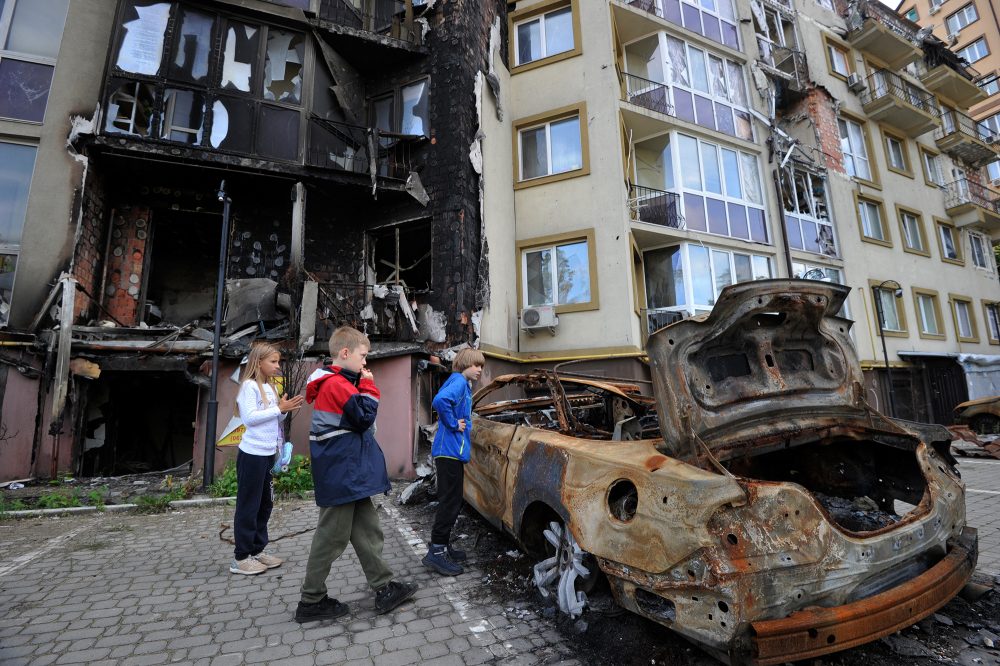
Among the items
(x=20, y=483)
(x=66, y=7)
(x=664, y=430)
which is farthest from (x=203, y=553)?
(x=66, y=7)

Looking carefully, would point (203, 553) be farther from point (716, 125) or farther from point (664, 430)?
point (716, 125)

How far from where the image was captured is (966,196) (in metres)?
18.5

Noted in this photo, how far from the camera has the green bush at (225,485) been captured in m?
6.20

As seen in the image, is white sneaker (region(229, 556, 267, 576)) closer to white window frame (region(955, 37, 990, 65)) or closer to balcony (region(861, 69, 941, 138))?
balcony (region(861, 69, 941, 138))

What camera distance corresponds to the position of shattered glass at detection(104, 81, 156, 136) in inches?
323

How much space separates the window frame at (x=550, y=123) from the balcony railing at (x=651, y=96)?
59.0 inches

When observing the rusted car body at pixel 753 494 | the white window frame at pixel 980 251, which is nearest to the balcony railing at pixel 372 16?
the rusted car body at pixel 753 494

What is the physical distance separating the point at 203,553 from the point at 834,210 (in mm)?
17682

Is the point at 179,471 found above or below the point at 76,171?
below

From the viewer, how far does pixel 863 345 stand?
43.9ft

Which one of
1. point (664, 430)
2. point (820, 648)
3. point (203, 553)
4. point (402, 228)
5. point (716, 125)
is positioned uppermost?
point (716, 125)

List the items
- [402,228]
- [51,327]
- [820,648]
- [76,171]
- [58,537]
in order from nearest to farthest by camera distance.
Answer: [820,648] < [58,537] < [51,327] < [76,171] < [402,228]

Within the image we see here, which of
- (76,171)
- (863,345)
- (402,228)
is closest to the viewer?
(76,171)

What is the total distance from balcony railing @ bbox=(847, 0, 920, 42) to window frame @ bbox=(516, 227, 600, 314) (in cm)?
1535
